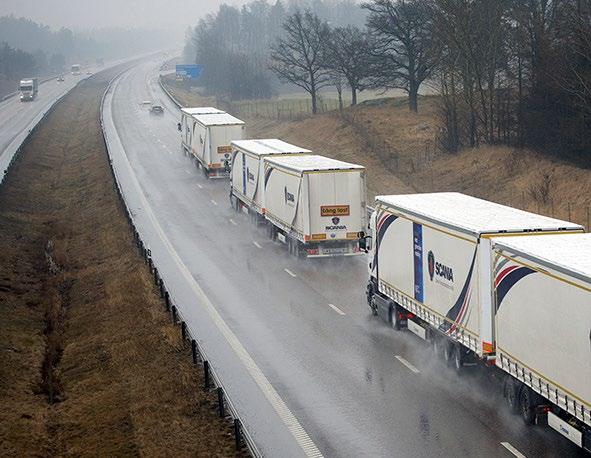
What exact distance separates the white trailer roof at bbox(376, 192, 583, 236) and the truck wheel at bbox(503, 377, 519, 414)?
10.3 ft

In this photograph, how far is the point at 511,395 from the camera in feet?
67.5

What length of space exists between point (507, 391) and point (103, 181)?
153 feet

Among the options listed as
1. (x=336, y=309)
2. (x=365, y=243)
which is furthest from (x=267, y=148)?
(x=365, y=243)

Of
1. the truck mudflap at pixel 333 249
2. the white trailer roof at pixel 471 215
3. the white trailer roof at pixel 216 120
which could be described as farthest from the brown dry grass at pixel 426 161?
the white trailer roof at pixel 471 215

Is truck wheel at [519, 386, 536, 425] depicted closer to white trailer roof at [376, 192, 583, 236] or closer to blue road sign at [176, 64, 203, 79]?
white trailer roof at [376, 192, 583, 236]

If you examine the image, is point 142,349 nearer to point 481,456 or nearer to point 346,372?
point 346,372

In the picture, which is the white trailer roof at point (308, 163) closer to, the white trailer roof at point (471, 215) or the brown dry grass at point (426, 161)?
the white trailer roof at point (471, 215)

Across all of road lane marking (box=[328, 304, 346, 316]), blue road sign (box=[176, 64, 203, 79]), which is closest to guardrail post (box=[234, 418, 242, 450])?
road lane marking (box=[328, 304, 346, 316])

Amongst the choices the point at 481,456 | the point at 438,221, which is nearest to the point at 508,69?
the point at 438,221

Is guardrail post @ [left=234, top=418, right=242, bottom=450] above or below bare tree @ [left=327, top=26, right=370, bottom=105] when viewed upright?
below

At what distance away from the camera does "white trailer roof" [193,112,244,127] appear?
2525 inches

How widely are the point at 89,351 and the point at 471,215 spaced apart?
36.2 ft

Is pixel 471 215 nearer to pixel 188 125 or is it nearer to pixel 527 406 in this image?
pixel 527 406

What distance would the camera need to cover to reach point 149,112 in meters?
A: 119
